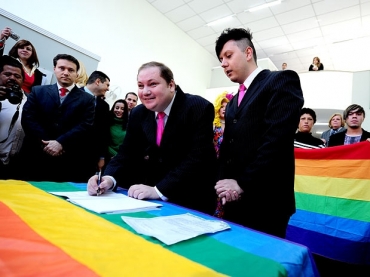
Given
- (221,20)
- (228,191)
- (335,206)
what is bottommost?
(335,206)

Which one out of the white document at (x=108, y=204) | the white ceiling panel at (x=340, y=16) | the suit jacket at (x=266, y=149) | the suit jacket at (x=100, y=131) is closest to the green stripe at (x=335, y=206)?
the suit jacket at (x=266, y=149)

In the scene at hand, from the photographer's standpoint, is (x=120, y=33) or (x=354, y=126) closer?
(x=354, y=126)

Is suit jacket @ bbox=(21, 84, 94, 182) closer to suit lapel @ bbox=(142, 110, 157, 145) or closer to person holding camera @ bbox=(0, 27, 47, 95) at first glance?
person holding camera @ bbox=(0, 27, 47, 95)

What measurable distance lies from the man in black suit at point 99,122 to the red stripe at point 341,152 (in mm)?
2127

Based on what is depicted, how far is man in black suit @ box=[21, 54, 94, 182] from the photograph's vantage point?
1.96 m

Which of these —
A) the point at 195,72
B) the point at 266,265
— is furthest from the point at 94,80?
the point at 195,72

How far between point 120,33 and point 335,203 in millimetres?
4920

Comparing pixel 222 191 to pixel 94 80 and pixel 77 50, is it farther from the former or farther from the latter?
pixel 77 50

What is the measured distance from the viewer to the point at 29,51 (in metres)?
2.49

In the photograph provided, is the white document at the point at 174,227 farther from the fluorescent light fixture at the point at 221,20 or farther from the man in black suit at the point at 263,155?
the fluorescent light fixture at the point at 221,20

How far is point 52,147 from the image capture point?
190 cm

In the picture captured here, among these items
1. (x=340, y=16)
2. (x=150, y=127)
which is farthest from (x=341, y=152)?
(x=340, y=16)

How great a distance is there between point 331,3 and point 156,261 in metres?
6.36

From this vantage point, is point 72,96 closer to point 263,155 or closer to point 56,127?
point 56,127
